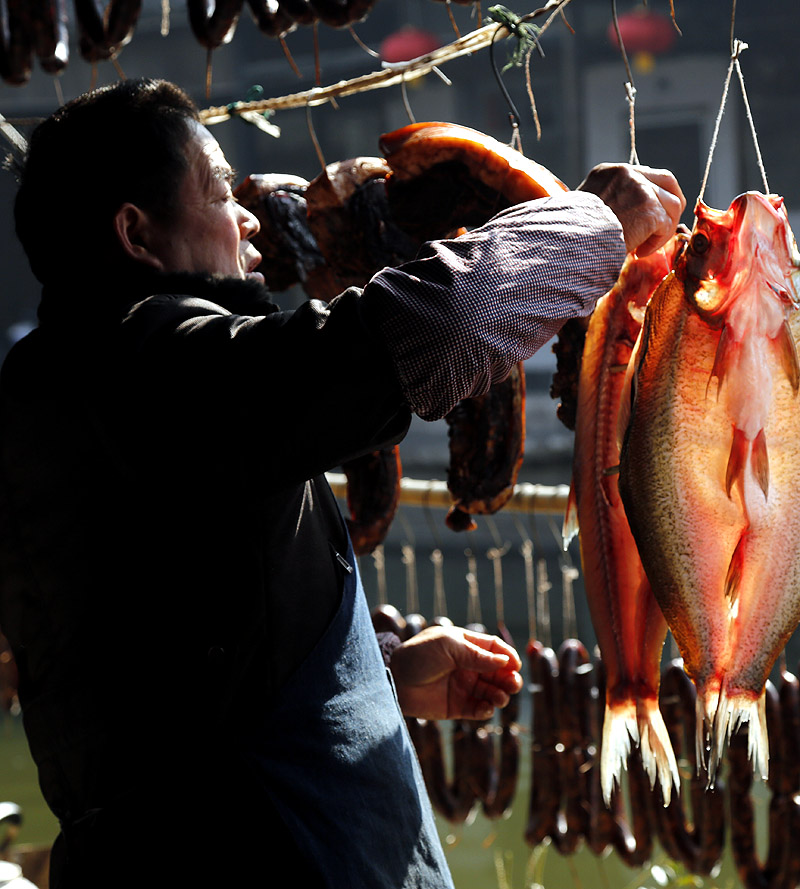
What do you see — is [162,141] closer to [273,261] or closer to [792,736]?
[273,261]

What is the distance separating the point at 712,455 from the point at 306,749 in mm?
624

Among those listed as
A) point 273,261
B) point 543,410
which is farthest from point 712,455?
point 543,410

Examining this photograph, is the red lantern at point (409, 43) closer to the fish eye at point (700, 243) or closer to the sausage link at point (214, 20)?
the sausage link at point (214, 20)

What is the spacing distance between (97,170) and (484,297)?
510mm

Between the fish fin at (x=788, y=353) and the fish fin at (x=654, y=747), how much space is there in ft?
1.60

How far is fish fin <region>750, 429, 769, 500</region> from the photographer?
121 centimetres

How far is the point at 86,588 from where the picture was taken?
3.69ft

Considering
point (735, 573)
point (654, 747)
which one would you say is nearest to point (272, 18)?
point (735, 573)

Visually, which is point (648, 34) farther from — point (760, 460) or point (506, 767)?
point (760, 460)

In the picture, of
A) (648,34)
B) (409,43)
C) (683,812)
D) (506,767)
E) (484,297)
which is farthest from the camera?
(409,43)

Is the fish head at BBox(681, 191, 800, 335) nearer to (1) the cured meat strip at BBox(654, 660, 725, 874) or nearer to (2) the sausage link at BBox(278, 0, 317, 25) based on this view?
(2) the sausage link at BBox(278, 0, 317, 25)

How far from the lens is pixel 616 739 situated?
1358 mm

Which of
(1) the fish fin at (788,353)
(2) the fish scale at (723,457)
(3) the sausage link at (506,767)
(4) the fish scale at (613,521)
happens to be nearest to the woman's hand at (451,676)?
(4) the fish scale at (613,521)

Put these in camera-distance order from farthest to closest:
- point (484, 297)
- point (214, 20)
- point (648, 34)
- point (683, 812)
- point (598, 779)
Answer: point (648, 34) → point (598, 779) → point (683, 812) → point (214, 20) → point (484, 297)
